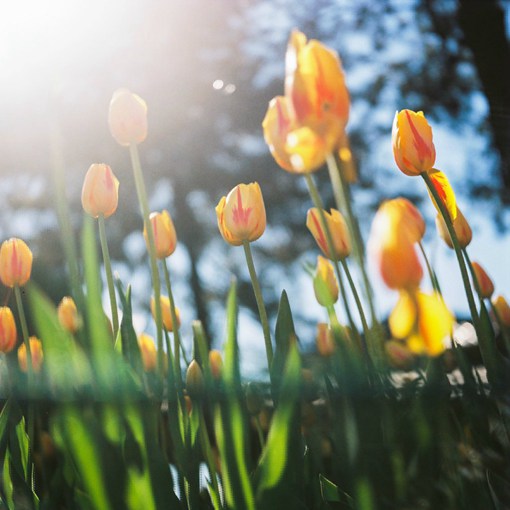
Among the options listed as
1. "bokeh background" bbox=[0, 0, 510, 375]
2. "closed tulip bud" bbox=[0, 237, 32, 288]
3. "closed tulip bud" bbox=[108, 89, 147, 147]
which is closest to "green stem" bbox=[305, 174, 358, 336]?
"closed tulip bud" bbox=[108, 89, 147, 147]

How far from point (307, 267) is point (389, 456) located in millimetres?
487

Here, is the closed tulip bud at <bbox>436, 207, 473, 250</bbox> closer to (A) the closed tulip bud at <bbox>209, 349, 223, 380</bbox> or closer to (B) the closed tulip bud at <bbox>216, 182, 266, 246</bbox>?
(B) the closed tulip bud at <bbox>216, 182, 266, 246</bbox>

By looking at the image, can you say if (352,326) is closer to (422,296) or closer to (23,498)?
(422,296)

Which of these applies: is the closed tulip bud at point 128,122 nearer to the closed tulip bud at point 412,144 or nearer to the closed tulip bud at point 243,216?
→ the closed tulip bud at point 243,216

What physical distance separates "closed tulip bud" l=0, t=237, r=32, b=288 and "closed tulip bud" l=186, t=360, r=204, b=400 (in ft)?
1.28

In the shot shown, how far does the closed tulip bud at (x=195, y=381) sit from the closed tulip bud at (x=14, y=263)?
391mm

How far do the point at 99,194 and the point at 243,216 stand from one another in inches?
10.0

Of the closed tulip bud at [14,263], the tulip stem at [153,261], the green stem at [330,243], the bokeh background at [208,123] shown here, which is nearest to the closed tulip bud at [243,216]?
the tulip stem at [153,261]

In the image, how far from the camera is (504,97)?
3.46m

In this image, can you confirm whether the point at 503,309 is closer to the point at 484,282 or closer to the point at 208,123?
the point at 484,282

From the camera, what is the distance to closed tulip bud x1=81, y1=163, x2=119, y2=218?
3.42 ft

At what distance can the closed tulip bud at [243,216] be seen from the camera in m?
0.97

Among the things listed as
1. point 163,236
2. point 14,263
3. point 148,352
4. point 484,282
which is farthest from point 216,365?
point 484,282

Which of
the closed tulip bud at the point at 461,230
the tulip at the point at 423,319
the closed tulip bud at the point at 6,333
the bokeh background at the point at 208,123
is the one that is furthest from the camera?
the bokeh background at the point at 208,123
